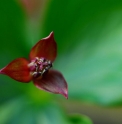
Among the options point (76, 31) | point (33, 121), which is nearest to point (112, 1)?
point (76, 31)

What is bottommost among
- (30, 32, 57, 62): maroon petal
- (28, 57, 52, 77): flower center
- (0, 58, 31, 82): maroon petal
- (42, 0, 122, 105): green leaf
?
(0, 58, 31, 82): maroon petal

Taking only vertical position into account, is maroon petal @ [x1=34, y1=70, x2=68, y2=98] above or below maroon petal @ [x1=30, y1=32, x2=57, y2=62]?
below

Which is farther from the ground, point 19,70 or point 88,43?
point 88,43

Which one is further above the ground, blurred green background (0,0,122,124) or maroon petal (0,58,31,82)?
blurred green background (0,0,122,124)
